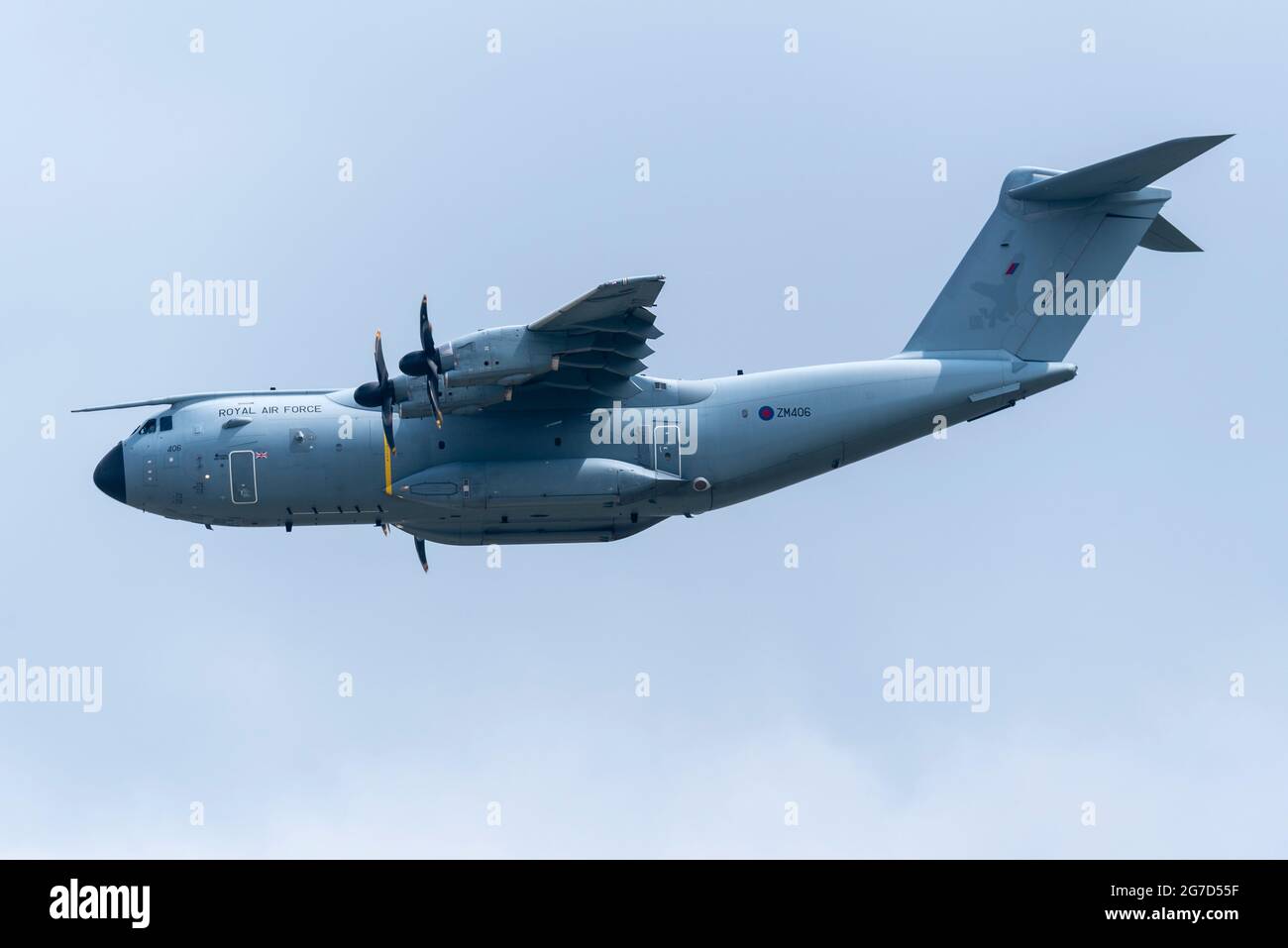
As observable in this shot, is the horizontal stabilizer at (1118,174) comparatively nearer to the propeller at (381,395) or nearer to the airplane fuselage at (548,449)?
the airplane fuselage at (548,449)

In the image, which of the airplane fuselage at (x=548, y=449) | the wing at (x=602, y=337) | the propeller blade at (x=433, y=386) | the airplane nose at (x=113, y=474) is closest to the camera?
the wing at (x=602, y=337)

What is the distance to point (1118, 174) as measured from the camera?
106ft

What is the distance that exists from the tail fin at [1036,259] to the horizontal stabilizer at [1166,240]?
6 cm

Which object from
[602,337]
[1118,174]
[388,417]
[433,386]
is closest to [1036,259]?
[1118,174]

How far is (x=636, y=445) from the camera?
31578mm

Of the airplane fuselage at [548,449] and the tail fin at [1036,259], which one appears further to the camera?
the tail fin at [1036,259]

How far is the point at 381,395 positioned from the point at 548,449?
8.79 feet

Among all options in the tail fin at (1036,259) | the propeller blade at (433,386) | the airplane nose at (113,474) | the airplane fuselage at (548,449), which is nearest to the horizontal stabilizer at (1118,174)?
the tail fin at (1036,259)

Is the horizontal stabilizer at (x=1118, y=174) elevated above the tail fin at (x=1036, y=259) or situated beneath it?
elevated above

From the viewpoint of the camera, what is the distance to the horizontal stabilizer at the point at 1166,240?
33.4 m

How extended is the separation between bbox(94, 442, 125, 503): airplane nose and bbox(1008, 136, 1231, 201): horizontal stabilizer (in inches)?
591

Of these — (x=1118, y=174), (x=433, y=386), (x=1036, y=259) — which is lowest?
(x=433, y=386)

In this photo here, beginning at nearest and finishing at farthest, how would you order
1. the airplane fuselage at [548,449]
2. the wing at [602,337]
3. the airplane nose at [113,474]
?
the wing at [602,337] < the airplane fuselage at [548,449] < the airplane nose at [113,474]

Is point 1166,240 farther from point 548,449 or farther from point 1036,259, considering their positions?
point 548,449
